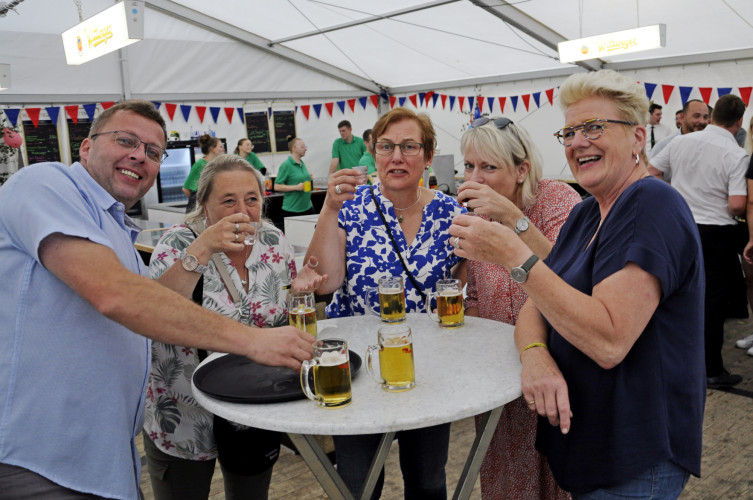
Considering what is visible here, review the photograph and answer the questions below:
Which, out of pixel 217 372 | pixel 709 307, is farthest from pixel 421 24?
pixel 217 372

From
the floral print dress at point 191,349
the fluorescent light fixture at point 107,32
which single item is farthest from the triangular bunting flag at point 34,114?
the floral print dress at point 191,349

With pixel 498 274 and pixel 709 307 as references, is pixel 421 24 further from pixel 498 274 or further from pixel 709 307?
pixel 498 274

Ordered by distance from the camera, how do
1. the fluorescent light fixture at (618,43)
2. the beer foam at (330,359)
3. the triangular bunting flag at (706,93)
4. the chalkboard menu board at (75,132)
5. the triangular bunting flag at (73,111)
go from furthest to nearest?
the chalkboard menu board at (75,132)
the triangular bunting flag at (73,111)
the triangular bunting flag at (706,93)
the fluorescent light fixture at (618,43)
the beer foam at (330,359)

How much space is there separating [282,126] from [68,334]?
1050 cm

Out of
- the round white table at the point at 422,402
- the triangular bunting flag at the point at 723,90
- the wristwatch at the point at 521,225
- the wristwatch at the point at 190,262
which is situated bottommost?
the round white table at the point at 422,402

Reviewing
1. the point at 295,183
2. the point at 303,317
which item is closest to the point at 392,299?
the point at 303,317

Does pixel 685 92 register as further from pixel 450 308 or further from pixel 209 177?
pixel 209 177

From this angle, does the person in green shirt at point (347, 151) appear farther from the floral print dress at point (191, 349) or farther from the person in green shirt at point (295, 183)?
the floral print dress at point (191, 349)

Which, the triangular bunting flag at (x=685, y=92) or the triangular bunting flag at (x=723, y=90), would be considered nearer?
Result: the triangular bunting flag at (x=723, y=90)

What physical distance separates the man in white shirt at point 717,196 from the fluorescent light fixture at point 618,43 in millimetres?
2218

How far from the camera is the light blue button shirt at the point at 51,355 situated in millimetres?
1208

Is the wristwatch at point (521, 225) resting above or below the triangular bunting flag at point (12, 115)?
below

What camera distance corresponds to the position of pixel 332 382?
1.31m

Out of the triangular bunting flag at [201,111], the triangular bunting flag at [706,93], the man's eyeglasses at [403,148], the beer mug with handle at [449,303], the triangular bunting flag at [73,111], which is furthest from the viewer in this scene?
the triangular bunting flag at [201,111]
